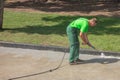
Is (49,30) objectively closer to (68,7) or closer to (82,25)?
(82,25)

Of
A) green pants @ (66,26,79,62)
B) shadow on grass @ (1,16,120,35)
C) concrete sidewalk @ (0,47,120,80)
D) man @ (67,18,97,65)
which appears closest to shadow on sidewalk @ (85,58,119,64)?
concrete sidewalk @ (0,47,120,80)

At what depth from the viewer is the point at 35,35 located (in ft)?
42.4

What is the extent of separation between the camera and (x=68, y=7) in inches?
801

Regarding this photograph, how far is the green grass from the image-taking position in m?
12.0

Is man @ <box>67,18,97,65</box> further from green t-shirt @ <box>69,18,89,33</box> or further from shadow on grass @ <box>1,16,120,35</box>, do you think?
shadow on grass @ <box>1,16,120,35</box>

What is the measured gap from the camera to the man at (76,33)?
370 inches

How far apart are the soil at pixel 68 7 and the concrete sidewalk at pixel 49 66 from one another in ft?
24.5

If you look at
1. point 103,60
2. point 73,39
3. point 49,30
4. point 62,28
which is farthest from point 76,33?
point 62,28

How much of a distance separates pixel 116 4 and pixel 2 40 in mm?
10209

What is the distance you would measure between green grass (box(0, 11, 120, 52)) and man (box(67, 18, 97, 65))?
1.68m

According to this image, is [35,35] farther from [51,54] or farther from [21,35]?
[51,54]

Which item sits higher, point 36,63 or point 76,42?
point 76,42

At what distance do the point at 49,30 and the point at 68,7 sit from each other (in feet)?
22.2

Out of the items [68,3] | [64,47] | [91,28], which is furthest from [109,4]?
[64,47]
